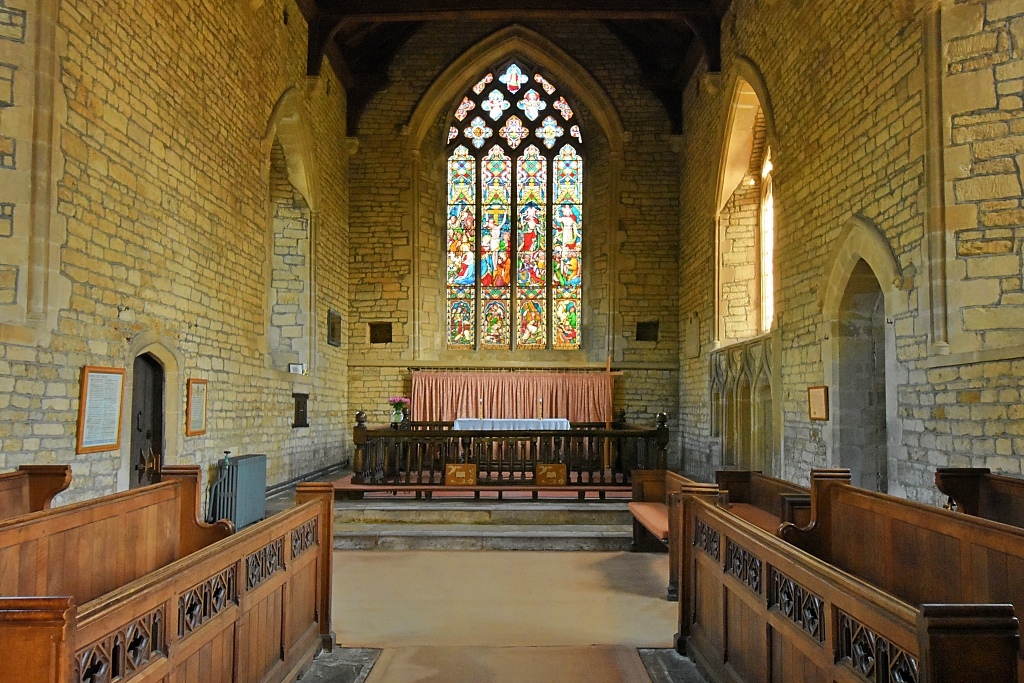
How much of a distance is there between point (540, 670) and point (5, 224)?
3685 mm

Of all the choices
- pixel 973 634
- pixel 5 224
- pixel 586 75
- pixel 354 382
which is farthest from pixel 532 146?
pixel 973 634

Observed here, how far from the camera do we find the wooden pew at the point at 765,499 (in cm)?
367

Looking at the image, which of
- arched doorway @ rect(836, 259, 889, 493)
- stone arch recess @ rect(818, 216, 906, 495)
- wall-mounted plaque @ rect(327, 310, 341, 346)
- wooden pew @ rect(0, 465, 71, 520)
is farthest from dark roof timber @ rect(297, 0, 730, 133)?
wooden pew @ rect(0, 465, 71, 520)

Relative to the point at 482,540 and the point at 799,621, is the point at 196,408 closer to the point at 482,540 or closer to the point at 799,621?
the point at 482,540

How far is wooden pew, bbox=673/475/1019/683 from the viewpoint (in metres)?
1.31

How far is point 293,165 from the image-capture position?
9297 millimetres

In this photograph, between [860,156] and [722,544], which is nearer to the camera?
[722,544]

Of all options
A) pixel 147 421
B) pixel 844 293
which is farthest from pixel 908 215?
pixel 147 421

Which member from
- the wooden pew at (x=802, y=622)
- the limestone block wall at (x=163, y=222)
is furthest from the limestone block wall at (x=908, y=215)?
the limestone block wall at (x=163, y=222)

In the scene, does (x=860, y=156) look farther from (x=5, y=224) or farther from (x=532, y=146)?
(x=532, y=146)

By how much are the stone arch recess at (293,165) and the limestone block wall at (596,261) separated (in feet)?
6.57

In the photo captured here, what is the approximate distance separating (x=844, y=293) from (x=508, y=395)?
6245 mm

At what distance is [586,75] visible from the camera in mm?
11688

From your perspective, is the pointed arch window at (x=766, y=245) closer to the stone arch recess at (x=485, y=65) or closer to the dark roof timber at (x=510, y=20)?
the dark roof timber at (x=510, y=20)
